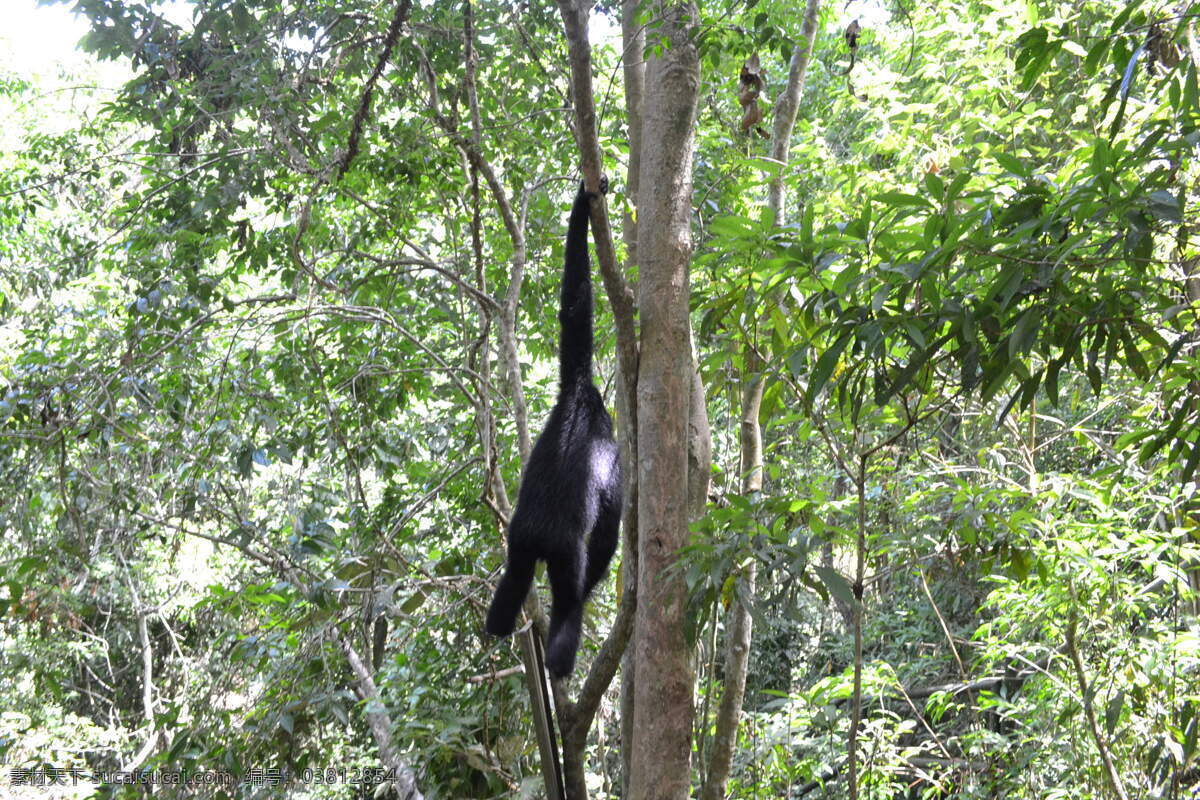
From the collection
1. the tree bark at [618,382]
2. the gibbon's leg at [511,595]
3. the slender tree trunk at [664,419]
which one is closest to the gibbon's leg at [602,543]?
the gibbon's leg at [511,595]

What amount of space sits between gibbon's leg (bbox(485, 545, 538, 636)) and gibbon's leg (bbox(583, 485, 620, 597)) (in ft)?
1.10

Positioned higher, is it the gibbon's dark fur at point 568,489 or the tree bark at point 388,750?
the gibbon's dark fur at point 568,489

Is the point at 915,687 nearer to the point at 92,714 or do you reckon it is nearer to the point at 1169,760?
the point at 1169,760

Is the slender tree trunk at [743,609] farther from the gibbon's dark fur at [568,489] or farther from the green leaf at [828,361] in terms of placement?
the green leaf at [828,361]

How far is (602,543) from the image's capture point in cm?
336

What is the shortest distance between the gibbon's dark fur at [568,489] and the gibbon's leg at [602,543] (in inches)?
0.5

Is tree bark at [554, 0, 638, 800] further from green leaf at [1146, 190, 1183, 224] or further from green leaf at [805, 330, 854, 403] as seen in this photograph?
green leaf at [1146, 190, 1183, 224]

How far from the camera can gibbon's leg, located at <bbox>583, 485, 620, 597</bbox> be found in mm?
3281

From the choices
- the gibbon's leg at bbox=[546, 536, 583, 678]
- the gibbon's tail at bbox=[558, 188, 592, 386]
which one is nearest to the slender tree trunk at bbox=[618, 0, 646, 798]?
the gibbon's tail at bbox=[558, 188, 592, 386]

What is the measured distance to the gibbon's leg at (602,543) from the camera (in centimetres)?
328

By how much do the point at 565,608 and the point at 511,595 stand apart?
0.27 m

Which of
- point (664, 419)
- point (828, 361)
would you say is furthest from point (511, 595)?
point (828, 361)

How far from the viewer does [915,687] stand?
779 cm

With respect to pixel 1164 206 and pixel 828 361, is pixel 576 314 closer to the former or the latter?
pixel 828 361
